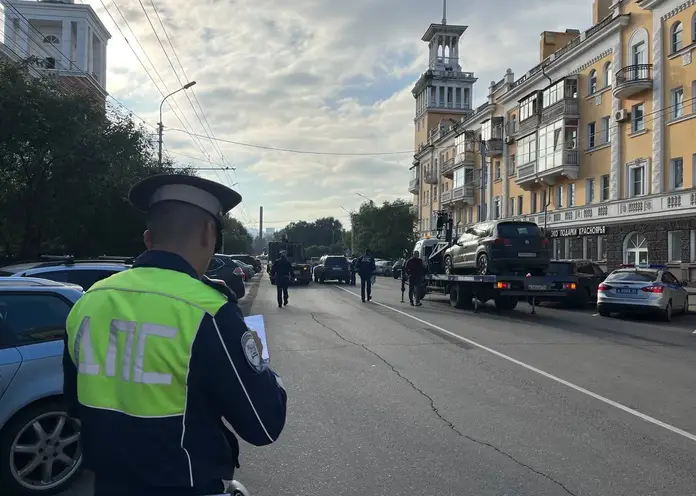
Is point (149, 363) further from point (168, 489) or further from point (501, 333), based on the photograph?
point (501, 333)

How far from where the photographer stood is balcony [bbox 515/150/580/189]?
124ft

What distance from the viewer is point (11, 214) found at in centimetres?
1783

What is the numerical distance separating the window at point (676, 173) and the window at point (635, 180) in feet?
7.36

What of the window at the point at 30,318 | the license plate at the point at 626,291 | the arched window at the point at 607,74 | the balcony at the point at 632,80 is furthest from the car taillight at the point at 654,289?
the arched window at the point at 607,74

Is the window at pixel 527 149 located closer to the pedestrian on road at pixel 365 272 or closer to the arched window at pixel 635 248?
the arched window at pixel 635 248

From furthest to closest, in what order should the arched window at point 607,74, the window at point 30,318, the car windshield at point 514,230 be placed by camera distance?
the arched window at point 607,74
the car windshield at point 514,230
the window at point 30,318

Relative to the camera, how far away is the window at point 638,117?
104 ft

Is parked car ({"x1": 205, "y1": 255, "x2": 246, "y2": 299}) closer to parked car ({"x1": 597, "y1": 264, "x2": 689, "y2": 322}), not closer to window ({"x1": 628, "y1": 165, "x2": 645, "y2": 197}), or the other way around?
parked car ({"x1": 597, "y1": 264, "x2": 689, "y2": 322})

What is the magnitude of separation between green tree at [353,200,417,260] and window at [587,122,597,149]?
3567cm

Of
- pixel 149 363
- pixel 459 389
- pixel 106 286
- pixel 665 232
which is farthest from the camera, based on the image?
pixel 665 232

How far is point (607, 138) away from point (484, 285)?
21607 mm

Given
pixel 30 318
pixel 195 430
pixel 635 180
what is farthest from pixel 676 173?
pixel 195 430

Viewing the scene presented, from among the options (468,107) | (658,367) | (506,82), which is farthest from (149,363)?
(468,107)

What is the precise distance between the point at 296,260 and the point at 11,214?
24094 mm
